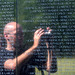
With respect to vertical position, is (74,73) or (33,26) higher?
(33,26)

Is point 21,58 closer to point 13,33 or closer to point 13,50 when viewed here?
point 13,50

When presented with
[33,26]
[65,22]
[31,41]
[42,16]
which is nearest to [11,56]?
[31,41]

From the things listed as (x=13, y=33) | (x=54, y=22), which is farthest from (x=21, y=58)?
(x=54, y=22)

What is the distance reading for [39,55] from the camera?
2.95 metres

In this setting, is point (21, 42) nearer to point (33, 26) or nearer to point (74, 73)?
point (33, 26)

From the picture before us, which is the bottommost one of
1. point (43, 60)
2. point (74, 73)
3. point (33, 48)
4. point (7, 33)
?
point (74, 73)

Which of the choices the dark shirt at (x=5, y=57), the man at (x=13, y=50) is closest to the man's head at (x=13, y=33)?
the man at (x=13, y=50)

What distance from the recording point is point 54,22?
9.53ft

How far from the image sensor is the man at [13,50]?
2.93 meters

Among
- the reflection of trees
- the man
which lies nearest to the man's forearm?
the man

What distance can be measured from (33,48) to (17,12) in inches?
26.6

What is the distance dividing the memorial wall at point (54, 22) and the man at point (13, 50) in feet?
0.24

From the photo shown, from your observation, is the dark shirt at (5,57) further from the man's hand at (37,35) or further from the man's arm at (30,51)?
the man's hand at (37,35)

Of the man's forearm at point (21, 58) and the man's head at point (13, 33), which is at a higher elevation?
the man's head at point (13, 33)
